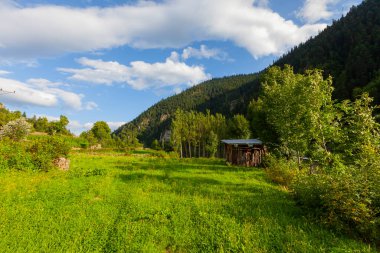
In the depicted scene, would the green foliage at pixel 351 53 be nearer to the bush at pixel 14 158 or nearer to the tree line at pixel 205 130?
the tree line at pixel 205 130

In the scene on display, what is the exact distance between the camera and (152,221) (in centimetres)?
1179

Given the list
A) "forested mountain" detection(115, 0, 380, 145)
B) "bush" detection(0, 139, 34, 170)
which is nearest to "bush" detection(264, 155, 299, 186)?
"bush" detection(0, 139, 34, 170)

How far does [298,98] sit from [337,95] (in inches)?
4223

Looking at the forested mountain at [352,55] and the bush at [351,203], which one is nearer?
the bush at [351,203]

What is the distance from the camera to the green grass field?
30.8ft

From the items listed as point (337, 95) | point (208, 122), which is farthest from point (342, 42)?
point (208, 122)

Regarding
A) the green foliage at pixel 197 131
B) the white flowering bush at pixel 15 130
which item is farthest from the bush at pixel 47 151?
the green foliage at pixel 197 131

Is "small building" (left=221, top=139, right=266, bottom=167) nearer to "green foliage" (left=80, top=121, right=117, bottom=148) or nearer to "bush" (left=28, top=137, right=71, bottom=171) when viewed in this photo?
"bush" (left=28, top=137, right=71, bottom=171)

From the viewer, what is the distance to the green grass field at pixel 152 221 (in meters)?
9.38

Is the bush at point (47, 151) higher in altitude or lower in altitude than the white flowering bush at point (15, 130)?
lower

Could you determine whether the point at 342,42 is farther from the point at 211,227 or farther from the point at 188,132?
the point at 211,227

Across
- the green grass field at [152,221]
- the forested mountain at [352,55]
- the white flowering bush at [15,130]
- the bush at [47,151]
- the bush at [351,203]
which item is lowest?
the green grass field at [152,221]

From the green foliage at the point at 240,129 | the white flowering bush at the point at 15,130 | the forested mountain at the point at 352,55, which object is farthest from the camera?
the forested mountain at the point at 352,55

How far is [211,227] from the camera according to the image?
1107cm
